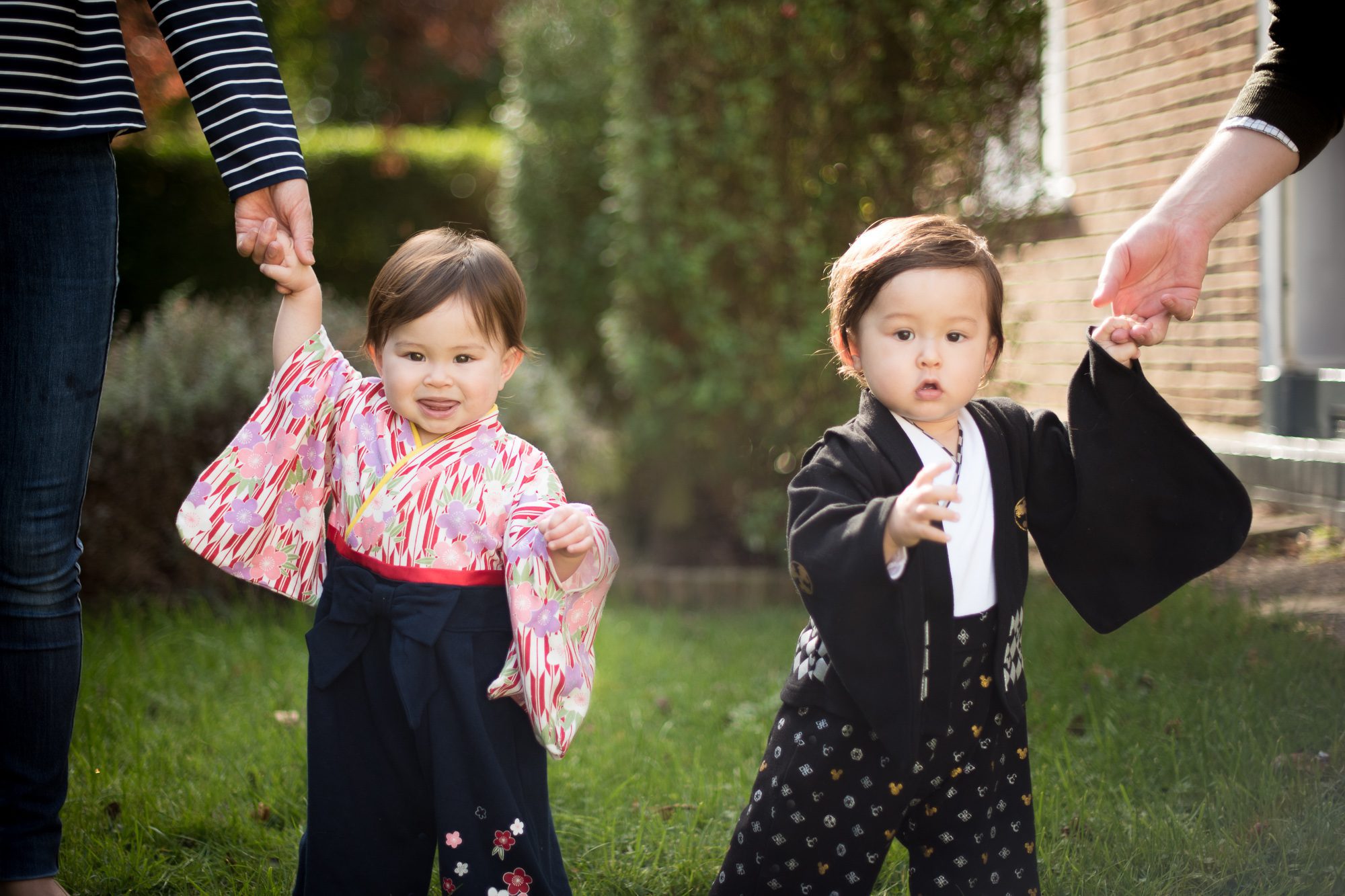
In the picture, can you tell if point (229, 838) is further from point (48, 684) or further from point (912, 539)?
point (912, 539)

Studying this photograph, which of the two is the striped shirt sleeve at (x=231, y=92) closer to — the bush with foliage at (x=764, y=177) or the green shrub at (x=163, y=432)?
the green shrub at (x=163, y=432)

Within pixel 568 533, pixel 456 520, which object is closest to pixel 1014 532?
pixel 568 533

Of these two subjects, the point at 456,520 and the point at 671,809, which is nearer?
the point at 456,520

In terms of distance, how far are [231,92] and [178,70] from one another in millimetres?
103

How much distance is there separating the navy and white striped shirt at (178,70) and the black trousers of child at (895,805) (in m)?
1.51

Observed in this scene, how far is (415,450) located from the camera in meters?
2.21

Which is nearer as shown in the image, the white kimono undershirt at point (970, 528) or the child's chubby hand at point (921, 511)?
the child's chubby hand at point (921, 511)

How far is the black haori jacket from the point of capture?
6.31ft

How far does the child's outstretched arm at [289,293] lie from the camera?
7.26 ft

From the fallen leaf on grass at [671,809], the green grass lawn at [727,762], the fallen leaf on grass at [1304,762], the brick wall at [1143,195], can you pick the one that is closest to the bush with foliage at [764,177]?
Answer: the brick wall at [1143,195]

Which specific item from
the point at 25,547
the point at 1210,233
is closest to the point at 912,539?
the point at 1210,233

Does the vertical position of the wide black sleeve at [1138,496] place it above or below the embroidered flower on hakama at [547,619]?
above

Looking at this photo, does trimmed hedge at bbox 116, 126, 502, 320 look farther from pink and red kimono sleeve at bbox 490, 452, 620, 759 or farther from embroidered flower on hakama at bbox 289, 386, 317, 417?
pink and red kimono sleeve at bbox 490, 452, 620, 759

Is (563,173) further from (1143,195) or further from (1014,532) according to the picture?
(1014,532)
